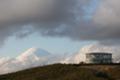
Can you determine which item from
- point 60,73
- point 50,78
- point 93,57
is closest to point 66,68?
point 60,73

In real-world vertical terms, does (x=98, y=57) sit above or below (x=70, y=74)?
above

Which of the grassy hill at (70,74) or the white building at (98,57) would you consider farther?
the white building at (98,57)

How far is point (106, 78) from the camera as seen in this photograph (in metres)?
84.6

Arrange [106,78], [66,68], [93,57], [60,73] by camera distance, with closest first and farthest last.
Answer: [106,78], [60,73], [66,68], [93,57]

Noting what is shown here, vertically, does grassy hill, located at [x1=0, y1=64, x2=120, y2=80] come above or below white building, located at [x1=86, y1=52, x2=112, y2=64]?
below

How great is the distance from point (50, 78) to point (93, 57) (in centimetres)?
6522

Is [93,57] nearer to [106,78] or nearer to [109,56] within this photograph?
[109,56]

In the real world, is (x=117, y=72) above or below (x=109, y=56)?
below

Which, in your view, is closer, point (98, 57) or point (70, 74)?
point (70, 74)

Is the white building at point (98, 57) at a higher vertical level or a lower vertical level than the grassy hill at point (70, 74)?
higher

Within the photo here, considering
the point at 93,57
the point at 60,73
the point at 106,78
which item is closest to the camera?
the point at 106,78

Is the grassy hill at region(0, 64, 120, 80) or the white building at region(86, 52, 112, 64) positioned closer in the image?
the grassy hill at region(0, 64, 120, 80)

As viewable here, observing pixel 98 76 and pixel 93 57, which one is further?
pixel 93 57

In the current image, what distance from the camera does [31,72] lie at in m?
102
